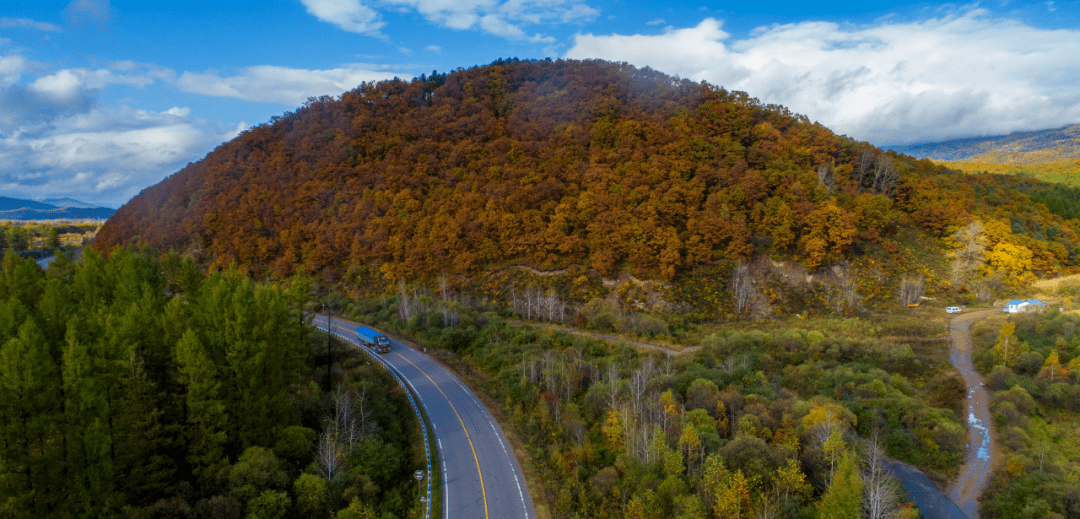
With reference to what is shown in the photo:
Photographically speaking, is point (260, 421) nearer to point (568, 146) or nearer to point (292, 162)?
point (568, 146)

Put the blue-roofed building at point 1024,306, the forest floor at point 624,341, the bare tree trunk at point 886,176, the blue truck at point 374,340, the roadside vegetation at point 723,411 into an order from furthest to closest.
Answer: the bare tree trunk at point 886,176, the blue-roofed building at point 1024,306, the blue truck at point 374,340, the forest floor at point 624,341, the roadside vegetation at point 723,411

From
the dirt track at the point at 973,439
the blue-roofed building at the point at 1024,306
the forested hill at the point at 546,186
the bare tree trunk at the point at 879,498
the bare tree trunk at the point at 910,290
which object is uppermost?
the forested hill at the point at 546,186

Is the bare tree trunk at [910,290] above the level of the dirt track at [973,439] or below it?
above

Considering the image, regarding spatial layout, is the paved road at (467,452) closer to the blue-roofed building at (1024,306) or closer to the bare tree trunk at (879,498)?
the bare tree trunk at (879,498)

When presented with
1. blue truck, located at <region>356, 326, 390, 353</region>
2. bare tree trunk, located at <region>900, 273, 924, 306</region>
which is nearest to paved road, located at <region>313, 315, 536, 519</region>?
blue truck, located at <region>356, 326, 390, 353</region>

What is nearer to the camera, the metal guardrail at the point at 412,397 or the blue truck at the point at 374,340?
the metal guardrail at the point at 412,397

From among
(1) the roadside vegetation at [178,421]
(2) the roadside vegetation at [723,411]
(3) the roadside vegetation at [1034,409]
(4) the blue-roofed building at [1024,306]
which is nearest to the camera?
(1) the roadside vegetation at [178,421]

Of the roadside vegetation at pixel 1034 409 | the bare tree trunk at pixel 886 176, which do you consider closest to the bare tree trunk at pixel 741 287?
the roadside vegetation at pixel 1034 409
